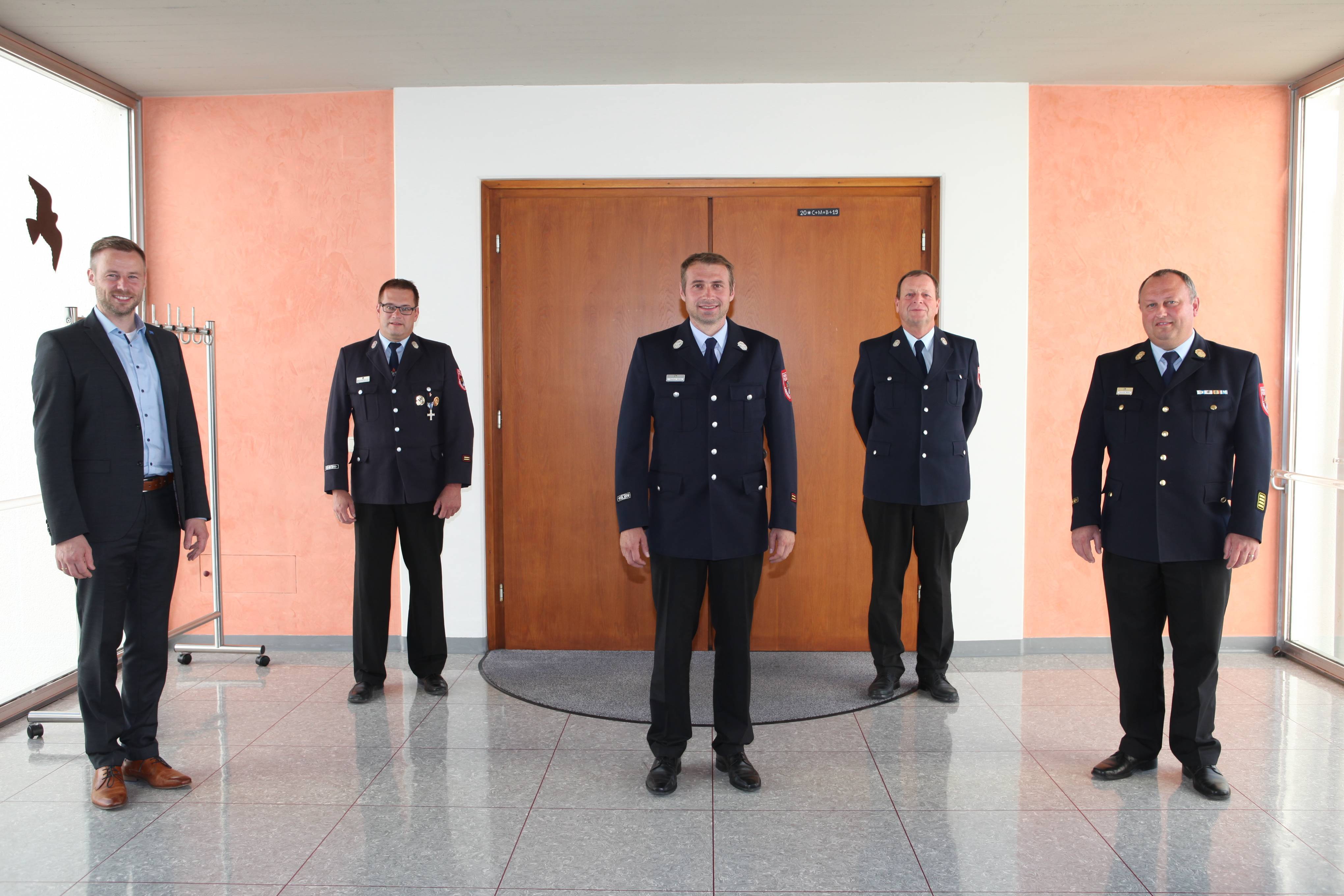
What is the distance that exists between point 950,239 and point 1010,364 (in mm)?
713

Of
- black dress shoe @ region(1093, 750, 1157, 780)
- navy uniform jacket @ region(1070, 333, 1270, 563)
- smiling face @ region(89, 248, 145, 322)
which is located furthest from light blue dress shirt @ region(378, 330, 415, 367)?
black dress shoe @ region(1093, 750, 1157, 780)

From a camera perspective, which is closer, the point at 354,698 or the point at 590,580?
the point at 354,698

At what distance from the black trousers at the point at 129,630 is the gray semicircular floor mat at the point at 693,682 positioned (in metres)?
1.51

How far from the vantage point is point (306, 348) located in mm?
4711

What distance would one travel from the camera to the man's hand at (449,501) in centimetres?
395

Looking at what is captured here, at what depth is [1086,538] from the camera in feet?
10.3

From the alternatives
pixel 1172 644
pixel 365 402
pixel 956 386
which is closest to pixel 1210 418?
pixel 1172 644

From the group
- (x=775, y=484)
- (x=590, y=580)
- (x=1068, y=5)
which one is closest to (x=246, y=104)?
(x=590, y=580)

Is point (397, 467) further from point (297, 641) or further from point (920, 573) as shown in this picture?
point (920, 573)

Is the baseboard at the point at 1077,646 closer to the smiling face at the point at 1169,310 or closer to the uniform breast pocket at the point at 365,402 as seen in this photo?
the smiling face at the point at 1169,310

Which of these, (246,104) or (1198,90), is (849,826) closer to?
(1198,90)

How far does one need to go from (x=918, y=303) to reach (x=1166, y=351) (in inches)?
41.5

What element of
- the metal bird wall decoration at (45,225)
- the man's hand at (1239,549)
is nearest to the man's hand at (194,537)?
the metal bird wall decoration at (45,225)

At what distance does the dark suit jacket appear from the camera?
275 cm
